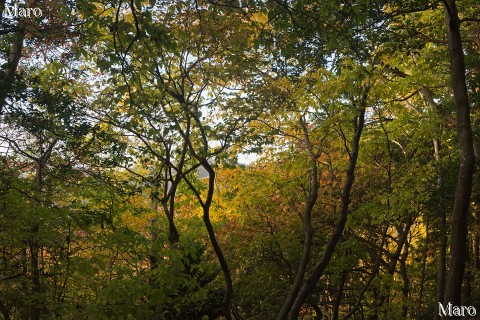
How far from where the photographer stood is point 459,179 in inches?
183

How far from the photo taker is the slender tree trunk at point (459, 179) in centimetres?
448

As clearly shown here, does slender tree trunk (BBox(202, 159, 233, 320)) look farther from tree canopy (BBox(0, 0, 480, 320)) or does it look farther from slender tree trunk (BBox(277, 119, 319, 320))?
slender tree trunk (BBox(277, 119, 319, 320))

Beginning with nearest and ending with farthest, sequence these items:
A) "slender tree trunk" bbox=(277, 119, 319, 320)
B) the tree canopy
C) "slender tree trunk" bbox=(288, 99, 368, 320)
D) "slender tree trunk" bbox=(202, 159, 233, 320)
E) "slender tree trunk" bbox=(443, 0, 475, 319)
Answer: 1. "slender tree trunk" bbox=(443, 0, 475, 319)
2. the tree canopy
3. "slender tree trunk" bbox=(202, 159, 233, 320)
4. "slender tree trunk" bbox=(288, 99, 368, 320)
5. "slender tree trunk" bbox=(277, 119, 319, 320)

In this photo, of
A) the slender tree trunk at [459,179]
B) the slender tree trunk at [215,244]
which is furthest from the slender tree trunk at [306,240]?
the slender tree trunk at [459,179]

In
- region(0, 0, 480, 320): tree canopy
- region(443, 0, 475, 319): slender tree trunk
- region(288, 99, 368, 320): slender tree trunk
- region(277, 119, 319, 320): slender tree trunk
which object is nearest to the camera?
region(443, 0, 475, 319): slender tree trunk

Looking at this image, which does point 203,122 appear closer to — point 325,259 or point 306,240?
point 306,240

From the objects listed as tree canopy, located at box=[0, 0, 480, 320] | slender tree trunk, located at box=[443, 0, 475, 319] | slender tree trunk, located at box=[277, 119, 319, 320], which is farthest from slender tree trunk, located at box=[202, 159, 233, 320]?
slender tree trunk, located at box=[443, 0, 475, 319]

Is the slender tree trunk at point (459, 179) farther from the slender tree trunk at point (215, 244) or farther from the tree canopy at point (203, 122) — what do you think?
the slender tree trunk at point (215, 244)

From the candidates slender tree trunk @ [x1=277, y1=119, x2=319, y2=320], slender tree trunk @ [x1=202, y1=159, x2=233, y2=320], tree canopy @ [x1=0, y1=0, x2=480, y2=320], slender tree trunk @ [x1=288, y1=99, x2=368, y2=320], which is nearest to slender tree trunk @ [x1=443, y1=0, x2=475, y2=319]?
tree canopy @ [x1=0, y1=0, x2=480, y2=320]

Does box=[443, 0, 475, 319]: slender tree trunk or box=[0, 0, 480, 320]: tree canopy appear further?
box=[0, 0, 480, 320]: tree canopy

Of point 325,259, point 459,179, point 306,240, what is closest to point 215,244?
point 325,259

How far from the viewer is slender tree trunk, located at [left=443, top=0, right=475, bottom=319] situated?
4480mm

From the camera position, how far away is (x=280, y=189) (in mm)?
9922

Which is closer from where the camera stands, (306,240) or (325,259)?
(325,259)
